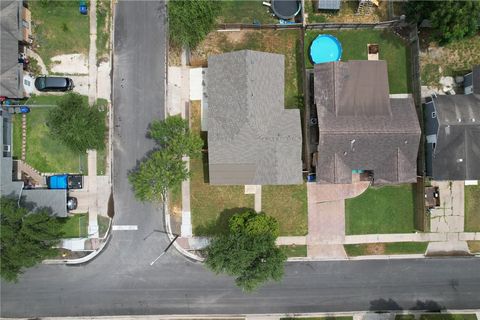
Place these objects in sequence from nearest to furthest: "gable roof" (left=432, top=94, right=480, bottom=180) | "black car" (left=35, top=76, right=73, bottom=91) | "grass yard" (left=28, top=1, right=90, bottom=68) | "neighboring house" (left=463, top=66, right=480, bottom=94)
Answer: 1. "gable roof" (left=432, top=94, right=480, bottom=180)
2. "neighboring house" (left=463, top=66, right=480, bottom=94)
3. "black car" (left=35, top=76, right=73, bottom=91)
4. "grass yard" (left=28, top=1, right=90, bottom=68)

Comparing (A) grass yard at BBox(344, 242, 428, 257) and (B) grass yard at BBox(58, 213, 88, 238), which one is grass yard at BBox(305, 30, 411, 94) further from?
(B) grass yard at BBox(58, 213, 88, 238)

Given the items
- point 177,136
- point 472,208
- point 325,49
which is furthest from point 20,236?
point 472,208

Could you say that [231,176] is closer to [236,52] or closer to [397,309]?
[236,52]

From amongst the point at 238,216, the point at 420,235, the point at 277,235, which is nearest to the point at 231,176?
the point at 238,216

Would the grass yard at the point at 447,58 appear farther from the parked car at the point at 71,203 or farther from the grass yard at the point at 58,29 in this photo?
the parked car at the point at 71,203

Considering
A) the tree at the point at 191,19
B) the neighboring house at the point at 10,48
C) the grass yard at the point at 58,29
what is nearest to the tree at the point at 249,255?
the tree at the point at 191,19

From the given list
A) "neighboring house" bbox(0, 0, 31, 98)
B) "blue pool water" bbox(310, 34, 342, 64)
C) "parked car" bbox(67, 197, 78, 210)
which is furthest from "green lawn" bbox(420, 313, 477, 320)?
"neighboring house" bbox(0, 0, 31, 98)

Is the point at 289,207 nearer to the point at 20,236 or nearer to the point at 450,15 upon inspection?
the point at 450,15
